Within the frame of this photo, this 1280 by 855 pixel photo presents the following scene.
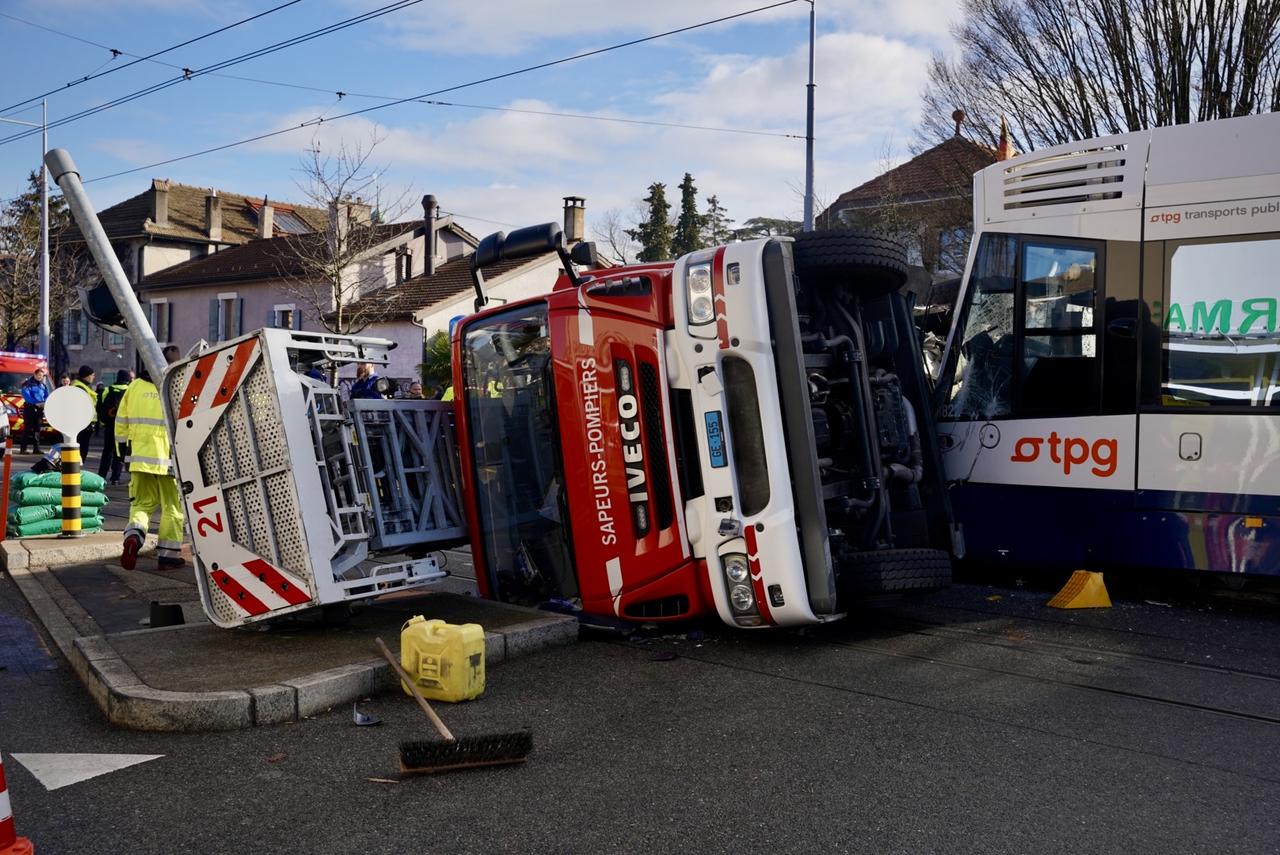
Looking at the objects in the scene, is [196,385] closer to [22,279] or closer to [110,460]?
[110,460]

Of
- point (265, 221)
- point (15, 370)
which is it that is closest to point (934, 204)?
point (15, 370)

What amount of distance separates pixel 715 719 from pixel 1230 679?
264 centimetres

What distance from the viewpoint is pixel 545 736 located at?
4.41 meters

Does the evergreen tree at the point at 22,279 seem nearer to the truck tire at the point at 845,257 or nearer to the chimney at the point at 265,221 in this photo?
the chimney at the point at 265,221

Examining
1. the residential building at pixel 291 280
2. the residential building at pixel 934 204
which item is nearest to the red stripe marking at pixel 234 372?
the residential building at pixel 934 204

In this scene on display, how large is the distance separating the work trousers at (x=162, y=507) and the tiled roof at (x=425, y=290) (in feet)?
84.9

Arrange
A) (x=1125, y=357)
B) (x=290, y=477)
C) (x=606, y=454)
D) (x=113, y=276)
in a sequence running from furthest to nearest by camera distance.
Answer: (x=113, y=276) < (x=1125, y=357) < (x=606, y=454) < (x=290, y=477)

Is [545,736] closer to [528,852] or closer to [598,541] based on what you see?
[528,852]

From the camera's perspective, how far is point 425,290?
36906 millimetres

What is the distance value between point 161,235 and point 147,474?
40.5 m

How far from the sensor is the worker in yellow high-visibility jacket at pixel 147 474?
8508 mm

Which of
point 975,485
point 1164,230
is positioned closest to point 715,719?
point 975,485

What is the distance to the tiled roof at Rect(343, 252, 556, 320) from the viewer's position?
115 ft

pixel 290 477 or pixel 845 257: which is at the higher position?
pixel 845 257
